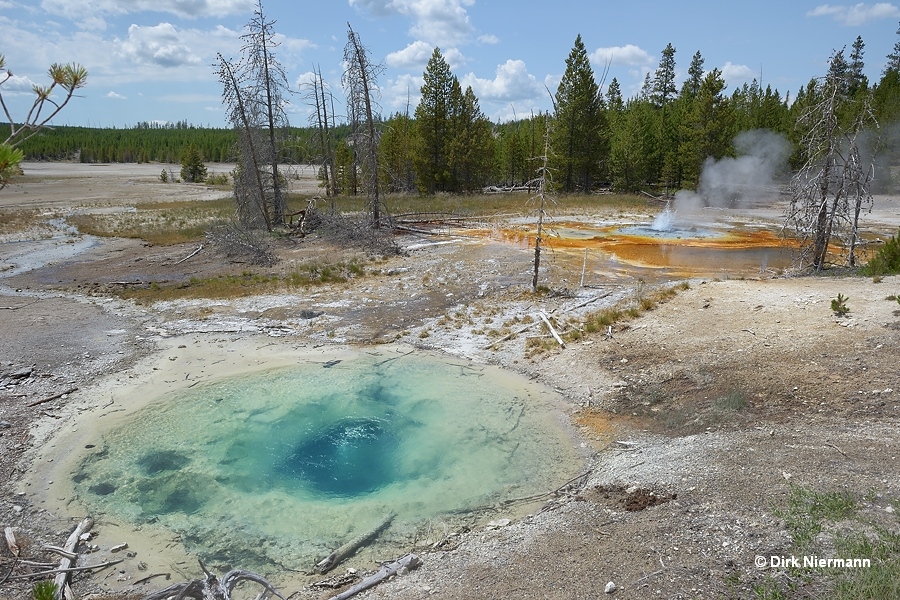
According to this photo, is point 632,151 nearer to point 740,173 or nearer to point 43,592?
point 740,173

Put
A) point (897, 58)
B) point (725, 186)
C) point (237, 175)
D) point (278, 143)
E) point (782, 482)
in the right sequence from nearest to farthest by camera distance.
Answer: point (782, 482), point (278, 143), point (237, 175), point (725, 186), point (897, 58)

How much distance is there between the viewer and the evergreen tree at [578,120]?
42.1m

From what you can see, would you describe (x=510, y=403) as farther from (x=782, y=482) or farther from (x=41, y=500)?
(x=41, y=500)

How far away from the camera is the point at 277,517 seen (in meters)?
7.32

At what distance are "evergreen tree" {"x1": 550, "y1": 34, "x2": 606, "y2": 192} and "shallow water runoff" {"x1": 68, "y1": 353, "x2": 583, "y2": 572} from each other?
3405 centimetres

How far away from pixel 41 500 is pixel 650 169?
48.5m

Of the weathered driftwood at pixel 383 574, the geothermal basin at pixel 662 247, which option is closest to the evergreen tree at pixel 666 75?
the geothermal basin at pixel 662 247

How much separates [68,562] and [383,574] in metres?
3.74

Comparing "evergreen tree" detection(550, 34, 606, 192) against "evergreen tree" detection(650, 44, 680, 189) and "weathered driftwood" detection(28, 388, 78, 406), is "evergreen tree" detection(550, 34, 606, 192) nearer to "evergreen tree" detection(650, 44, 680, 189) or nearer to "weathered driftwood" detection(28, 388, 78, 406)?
"evergreen tree" detection(650, 44, 680, 189)

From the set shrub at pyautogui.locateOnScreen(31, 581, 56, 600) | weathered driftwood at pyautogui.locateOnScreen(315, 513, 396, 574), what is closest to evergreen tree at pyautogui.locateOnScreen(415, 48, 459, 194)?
weathered driftwood at pyautogui.locateOnScreen(315, 513, 396, 574)

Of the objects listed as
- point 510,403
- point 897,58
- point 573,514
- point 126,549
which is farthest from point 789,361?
point 897,58

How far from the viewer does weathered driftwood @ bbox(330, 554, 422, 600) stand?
5703 millimetres

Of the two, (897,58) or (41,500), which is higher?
(897,58)

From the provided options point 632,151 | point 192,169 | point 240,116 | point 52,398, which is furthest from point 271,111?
point 192,169
